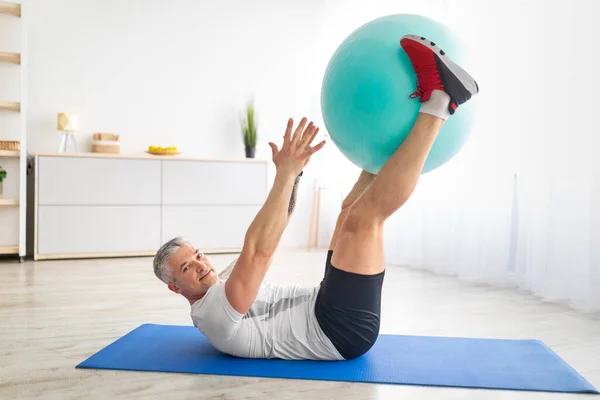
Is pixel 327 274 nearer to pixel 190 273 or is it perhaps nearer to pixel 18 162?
pixel 190 273

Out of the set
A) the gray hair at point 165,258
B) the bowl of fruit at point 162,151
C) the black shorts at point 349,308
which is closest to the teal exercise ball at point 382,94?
the black shorts at point 349,308

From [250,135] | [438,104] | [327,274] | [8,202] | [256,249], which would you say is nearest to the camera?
[438,104]

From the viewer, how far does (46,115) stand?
5.36 m

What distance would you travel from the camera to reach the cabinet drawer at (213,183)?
17.5ft

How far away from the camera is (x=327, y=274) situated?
2.03m

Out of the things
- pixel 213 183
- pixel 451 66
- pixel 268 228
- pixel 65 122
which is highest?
pixel 65 122

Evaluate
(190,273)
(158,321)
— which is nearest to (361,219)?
(190,273)

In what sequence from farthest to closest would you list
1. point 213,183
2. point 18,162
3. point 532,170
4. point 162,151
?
point 213,183, point 162,151, point 18,162, point 532,170

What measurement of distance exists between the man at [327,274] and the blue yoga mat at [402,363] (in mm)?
79

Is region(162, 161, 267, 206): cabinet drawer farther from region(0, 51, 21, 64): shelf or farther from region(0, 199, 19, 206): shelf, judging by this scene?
region(0, 51, 21, 64): shelf

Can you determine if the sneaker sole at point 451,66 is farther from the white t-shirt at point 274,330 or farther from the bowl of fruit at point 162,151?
the bowl of fruit at point 162,151

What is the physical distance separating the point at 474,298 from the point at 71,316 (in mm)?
2169

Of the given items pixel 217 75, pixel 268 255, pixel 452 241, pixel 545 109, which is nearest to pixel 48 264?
pixel 217 75

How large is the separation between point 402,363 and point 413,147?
78 centimetres
